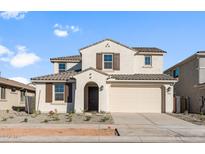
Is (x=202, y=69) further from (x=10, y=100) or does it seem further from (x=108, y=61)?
(x=10, y=100)

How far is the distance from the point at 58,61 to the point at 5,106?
6.77 metres

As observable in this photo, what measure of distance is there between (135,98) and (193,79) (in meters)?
6.23

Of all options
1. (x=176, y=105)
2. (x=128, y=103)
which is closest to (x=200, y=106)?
(x=176, y=105)

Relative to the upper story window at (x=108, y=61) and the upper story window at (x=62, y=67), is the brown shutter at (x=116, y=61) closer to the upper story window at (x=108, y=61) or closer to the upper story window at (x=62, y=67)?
the upper story window at (x=108, y=61)

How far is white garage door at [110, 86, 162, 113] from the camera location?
24562 millimetres

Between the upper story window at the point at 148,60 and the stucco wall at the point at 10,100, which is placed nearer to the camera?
the upper story window at the point at 148,60

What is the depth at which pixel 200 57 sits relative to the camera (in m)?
25.1

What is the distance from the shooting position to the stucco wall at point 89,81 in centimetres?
2334

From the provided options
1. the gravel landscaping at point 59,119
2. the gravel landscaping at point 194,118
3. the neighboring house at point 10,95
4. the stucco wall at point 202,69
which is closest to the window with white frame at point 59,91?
the gravel landscaping at point 59,119

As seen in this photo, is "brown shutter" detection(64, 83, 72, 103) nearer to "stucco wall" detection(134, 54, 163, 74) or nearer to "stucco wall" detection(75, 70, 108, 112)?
"stucco wall" detection(75, 70, 108, 112)

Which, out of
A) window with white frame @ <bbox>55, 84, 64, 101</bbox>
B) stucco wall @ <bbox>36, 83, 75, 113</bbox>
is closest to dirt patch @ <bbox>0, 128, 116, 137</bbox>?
stucco wall @ <bbox>36, 83, 75, 113</bbox>
